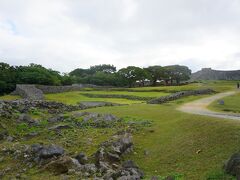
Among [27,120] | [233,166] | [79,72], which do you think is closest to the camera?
[233,166]

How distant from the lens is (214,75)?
111812mm

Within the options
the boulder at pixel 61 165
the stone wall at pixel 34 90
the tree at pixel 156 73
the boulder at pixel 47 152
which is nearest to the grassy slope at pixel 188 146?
the boulder at pixel 61 165


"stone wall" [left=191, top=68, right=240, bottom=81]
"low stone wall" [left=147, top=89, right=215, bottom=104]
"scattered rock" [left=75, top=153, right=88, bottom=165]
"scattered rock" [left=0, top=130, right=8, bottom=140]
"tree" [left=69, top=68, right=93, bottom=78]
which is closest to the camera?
"scattered rock" [left=75, top=153, right=88, bottom=165]

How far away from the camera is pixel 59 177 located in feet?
44.8

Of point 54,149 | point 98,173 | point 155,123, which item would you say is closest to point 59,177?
point 98,173

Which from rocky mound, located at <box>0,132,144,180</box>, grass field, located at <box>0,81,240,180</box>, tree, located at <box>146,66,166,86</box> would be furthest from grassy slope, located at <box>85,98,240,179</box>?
tree, located at <box>146,66,166,86</box>

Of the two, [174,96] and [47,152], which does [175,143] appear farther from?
[174,96]

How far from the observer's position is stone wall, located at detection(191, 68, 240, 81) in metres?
101

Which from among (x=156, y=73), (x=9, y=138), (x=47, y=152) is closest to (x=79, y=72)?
(x=156, y=73)

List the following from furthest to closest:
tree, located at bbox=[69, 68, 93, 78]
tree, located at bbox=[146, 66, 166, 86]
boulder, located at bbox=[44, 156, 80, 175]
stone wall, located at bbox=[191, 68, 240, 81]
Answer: tree, located at bbox=[69, 68, 93, 78], stone wall, located at bbox=[191, 68, 240, 81], tree, located at bbox=[146, 66, 166, 86], boulder, located at bbox=[44, 156, 80, 175]

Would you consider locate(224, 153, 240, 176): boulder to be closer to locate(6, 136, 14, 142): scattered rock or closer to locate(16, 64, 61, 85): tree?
locate(6, 136, 14, 142): scattered rock

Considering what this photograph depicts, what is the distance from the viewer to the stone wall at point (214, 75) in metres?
101

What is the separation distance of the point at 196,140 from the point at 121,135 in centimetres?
523

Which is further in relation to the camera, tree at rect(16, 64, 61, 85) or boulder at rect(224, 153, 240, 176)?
tree at rect(16, 64, 61, 85)
